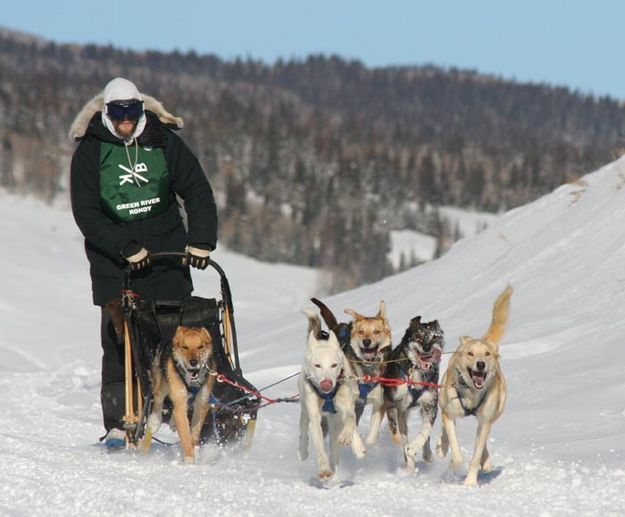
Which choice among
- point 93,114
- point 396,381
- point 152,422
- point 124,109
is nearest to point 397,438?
point 396,381

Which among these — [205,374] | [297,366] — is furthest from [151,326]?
[297,366]

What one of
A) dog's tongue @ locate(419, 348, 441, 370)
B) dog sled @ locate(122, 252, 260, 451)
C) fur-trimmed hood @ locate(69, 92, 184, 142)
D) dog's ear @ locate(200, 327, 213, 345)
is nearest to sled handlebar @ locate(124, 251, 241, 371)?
dog sled @ locate(122, 252, 260, 451)

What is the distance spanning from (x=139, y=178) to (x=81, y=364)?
7.02 m

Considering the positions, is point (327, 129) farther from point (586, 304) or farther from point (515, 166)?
point (586, 304)

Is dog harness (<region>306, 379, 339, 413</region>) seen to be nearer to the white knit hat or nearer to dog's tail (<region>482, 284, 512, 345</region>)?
dog's tail (<region>482, 284, 512, 345</region>)

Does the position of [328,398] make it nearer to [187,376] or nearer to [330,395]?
[330,395]

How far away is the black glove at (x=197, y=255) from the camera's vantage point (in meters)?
6.28

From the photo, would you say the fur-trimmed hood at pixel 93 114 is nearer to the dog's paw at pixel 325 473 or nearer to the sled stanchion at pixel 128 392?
the sled stanchion at pixel 128 392

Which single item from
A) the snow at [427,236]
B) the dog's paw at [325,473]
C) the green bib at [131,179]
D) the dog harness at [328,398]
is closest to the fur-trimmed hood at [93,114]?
the green bib at [131,179]

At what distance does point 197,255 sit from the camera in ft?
20.6

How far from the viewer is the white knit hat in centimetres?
620

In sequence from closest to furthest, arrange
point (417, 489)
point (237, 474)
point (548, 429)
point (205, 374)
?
point (417, 489)
point (237, 474)
point (205, 374)
point (548, 429)

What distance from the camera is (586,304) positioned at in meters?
10.7

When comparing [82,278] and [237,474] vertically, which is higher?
[237,474]
